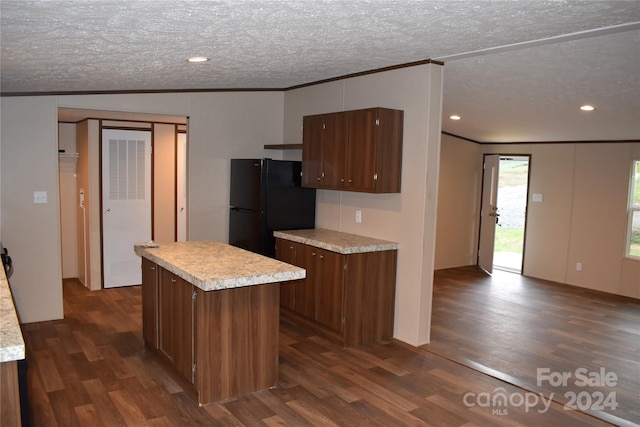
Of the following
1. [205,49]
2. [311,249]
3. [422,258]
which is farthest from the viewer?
[311,249]

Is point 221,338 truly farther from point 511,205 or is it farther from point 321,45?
point 511,205

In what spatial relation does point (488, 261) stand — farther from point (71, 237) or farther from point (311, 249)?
point (71, 237)

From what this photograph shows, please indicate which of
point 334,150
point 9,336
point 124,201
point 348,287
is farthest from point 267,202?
point 9,336

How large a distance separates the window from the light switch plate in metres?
7.06

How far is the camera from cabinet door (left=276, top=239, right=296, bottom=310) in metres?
4.99

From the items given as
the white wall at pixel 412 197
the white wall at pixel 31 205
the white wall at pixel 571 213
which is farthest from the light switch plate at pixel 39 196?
the white wall at pixel 571 213

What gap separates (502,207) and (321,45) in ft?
20.5

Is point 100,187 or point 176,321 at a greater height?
point 100,187

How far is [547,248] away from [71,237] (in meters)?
6.77

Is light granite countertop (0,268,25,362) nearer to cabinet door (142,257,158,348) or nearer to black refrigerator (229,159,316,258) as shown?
cabinet door (142,257,158,348)

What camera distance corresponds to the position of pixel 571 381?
3857mm

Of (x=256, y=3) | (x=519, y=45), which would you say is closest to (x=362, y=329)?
(x=519, y=45)

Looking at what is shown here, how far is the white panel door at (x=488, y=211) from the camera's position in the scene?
8.24 m

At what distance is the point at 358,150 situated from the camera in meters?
4.54
